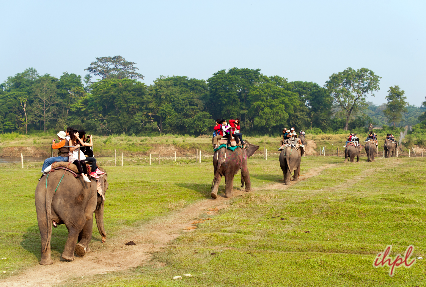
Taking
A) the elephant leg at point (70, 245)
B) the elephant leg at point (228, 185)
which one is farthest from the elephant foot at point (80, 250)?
the elephant leg at point (228, 185)

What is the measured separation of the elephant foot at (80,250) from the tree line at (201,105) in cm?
5786

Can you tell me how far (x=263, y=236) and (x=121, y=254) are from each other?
10.7 feet

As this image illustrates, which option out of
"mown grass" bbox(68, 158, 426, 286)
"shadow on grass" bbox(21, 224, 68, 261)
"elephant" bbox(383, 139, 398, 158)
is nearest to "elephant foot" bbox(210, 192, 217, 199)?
"mown grass" bbox(68, 158, 426, 286)

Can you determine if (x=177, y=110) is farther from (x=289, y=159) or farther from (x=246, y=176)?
(x=246, y=176)

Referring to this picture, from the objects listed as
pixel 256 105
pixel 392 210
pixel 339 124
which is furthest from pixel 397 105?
pixel 392 210

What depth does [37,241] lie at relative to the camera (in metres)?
9.46

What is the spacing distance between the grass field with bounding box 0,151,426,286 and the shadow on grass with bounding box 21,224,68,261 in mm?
21

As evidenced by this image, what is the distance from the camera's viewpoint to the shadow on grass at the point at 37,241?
874cm

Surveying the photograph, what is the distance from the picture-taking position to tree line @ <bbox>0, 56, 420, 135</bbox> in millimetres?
68062

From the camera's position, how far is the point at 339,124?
73250 millimetres

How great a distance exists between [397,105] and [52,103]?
60089 mm

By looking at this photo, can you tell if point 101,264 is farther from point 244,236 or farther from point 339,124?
point 339,124

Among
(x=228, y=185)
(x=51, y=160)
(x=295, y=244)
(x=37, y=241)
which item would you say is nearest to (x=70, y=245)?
(x=51, y=160)

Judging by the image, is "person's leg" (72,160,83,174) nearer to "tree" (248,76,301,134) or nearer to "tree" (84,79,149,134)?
"tree" (248,76,301,134)
